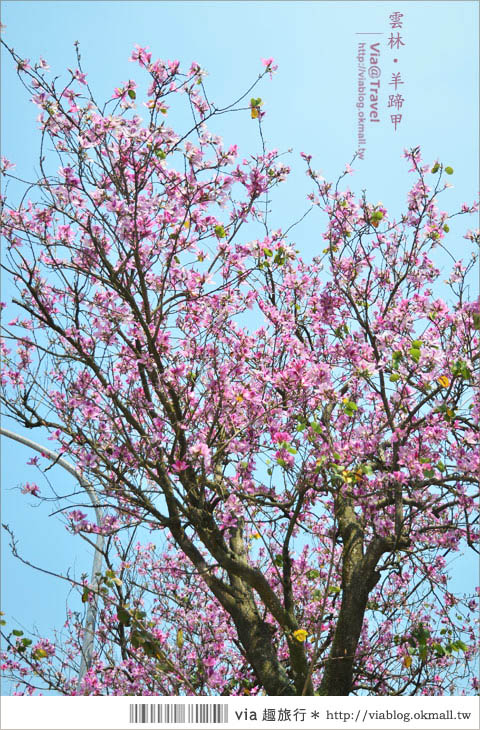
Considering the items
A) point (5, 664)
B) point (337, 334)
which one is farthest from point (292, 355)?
point (5, 664)

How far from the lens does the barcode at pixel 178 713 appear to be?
335cm

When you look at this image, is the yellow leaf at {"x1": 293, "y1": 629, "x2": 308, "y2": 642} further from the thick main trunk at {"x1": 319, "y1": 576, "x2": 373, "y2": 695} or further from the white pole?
the white pole

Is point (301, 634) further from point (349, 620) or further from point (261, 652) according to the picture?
point (349, 620)

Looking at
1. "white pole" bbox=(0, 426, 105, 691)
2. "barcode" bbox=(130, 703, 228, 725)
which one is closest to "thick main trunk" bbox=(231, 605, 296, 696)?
"barcode" bbox=(130, 703, 228, 725)

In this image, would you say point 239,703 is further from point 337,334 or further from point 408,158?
point 408,158

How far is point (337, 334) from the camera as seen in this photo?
5.37 meters

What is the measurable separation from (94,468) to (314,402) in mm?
1719

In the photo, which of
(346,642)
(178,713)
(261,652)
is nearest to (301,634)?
(261,652)

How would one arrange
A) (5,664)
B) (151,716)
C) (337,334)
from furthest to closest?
(5,664), (337,334), (151,716)

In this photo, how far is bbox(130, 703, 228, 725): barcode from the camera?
3348 millimetres

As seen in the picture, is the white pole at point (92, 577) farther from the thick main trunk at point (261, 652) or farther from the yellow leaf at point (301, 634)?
the yellow leaf at point (301, 634)

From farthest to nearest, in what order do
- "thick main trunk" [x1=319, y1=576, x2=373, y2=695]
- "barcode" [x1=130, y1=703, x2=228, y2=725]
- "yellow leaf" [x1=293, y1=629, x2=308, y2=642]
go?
1. "thick main trunk" [x1=319, y1=576, x2=373, y2=695]
2. "yellow leaf" [x1=293, y1=629, x2=308, y2=642]
3. "barcode" [x1=130, y1=703, x2=228, y2=725]

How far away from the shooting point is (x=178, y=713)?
3.36m

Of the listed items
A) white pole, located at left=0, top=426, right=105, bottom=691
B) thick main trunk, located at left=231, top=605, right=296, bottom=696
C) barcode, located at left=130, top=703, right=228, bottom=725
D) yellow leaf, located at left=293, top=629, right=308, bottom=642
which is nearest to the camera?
barcode, located at left=130, top=703, right=228, bottom=725
